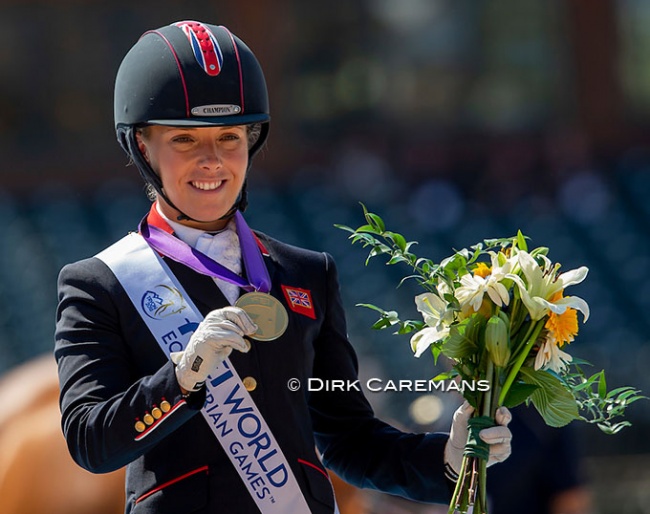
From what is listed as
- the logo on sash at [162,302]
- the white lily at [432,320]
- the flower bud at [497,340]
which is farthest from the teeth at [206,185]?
the flower bud at [497,340]

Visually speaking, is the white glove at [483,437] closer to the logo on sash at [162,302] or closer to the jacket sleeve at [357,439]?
the jacket sleeve at [357,439]

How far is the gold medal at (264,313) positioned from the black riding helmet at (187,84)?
10.6 inches

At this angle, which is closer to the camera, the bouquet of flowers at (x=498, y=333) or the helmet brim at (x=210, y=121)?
the bouquet of flowers at (x=498, y=333)

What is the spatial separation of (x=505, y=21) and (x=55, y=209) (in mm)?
4006

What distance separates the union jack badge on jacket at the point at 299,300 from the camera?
261cm

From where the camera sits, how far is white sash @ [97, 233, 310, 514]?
8.13 ft

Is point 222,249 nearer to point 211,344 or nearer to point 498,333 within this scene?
point 211,344

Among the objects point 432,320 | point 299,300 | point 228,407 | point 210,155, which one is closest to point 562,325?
point 432,320

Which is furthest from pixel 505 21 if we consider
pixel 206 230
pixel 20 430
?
pixel 206 230

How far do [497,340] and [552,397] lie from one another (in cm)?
17

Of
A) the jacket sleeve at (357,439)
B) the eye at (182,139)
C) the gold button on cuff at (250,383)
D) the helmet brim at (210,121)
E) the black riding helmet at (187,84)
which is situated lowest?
the jacket sleeve at (357,439)

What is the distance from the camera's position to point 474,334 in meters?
2.46

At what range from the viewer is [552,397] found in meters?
2.47

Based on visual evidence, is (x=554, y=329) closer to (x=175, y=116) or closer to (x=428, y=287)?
(x=428, y=287)
